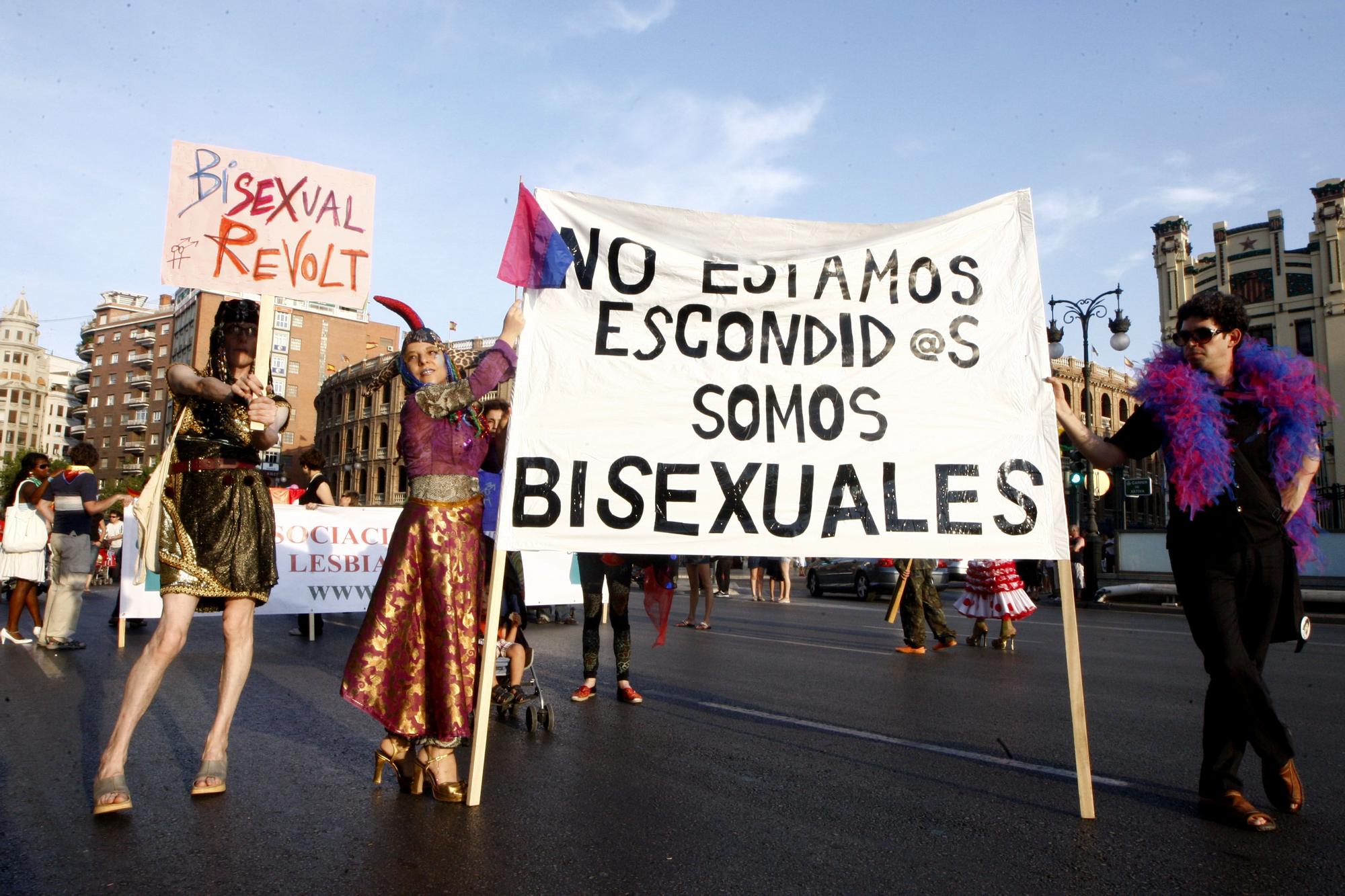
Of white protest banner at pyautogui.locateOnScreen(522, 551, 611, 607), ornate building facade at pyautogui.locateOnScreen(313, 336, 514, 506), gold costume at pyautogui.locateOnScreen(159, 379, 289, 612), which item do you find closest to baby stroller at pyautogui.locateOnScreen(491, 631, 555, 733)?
gold costume at pyautogui.locateOnScreen(159, 379, 289, 612)

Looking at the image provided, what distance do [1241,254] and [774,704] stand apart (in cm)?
4390

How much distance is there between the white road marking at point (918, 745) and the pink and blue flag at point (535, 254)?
2914 millimetres

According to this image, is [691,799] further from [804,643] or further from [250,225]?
[804,643]

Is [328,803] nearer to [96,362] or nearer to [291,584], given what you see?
[291,584]

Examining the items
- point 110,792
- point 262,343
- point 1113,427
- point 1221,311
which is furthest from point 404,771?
point 1113,427

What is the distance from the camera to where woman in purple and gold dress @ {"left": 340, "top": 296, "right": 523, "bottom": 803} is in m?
3.77

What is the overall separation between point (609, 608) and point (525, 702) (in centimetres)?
98

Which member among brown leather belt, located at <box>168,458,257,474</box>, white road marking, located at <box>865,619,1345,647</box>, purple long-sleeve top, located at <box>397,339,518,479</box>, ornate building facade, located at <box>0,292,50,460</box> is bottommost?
white road marking, located at <box>865,619,1345,647</box>

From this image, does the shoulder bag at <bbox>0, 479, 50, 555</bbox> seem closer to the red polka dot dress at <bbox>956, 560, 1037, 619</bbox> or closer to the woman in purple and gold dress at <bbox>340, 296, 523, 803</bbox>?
the woman in purple and gold dress at <bbox>340, 296, 523, 803</bbox>

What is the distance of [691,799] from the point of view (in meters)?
3.76

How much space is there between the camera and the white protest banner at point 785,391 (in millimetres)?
3986

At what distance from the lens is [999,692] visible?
22.7ft

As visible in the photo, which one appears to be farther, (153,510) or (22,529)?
(22,529)

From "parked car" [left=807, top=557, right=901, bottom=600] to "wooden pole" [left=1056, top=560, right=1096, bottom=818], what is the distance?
1757 cm
